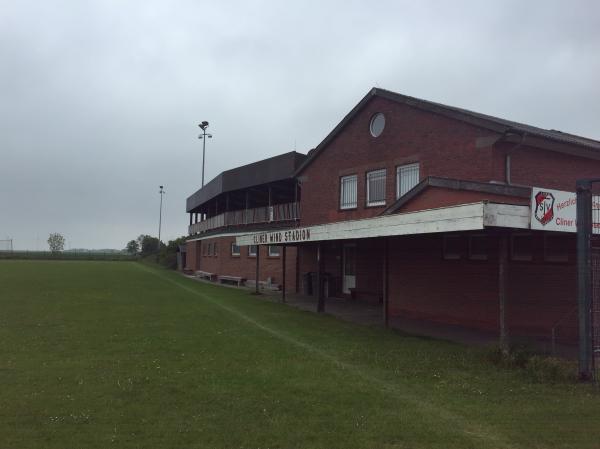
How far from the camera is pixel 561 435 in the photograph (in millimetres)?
5508

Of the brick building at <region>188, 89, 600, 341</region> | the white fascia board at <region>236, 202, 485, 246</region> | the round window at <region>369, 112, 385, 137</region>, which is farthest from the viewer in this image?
the round window at <region>369, 112, 385, 137</region>

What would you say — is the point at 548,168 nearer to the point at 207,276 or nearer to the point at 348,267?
the point at 348,267

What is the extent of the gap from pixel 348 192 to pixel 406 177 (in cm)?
349

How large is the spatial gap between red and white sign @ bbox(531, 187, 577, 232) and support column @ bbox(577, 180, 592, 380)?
0.31 m

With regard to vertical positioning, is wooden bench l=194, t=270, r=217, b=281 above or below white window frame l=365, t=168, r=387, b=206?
below

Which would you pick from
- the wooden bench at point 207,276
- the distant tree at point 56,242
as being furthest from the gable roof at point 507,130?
the distant tree at point 56,242

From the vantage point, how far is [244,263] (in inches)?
1251

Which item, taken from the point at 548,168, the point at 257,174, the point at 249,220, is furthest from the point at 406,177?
the point at 249,220

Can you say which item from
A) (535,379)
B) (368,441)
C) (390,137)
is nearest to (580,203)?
(535,379)

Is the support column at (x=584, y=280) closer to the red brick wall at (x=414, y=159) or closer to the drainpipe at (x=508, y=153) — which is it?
the red brick wall at (x=414, y=159)

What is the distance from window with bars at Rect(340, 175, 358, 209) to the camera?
19.8 m

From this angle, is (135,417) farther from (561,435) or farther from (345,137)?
(345,137)

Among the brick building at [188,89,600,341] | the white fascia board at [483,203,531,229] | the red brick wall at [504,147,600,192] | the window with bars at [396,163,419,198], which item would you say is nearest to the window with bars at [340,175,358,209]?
the brick building at [188,89,600,341]

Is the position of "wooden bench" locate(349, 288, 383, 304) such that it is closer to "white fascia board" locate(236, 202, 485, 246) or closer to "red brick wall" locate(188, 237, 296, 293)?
"white fascia board" locate(236, 202, 485, 246)
